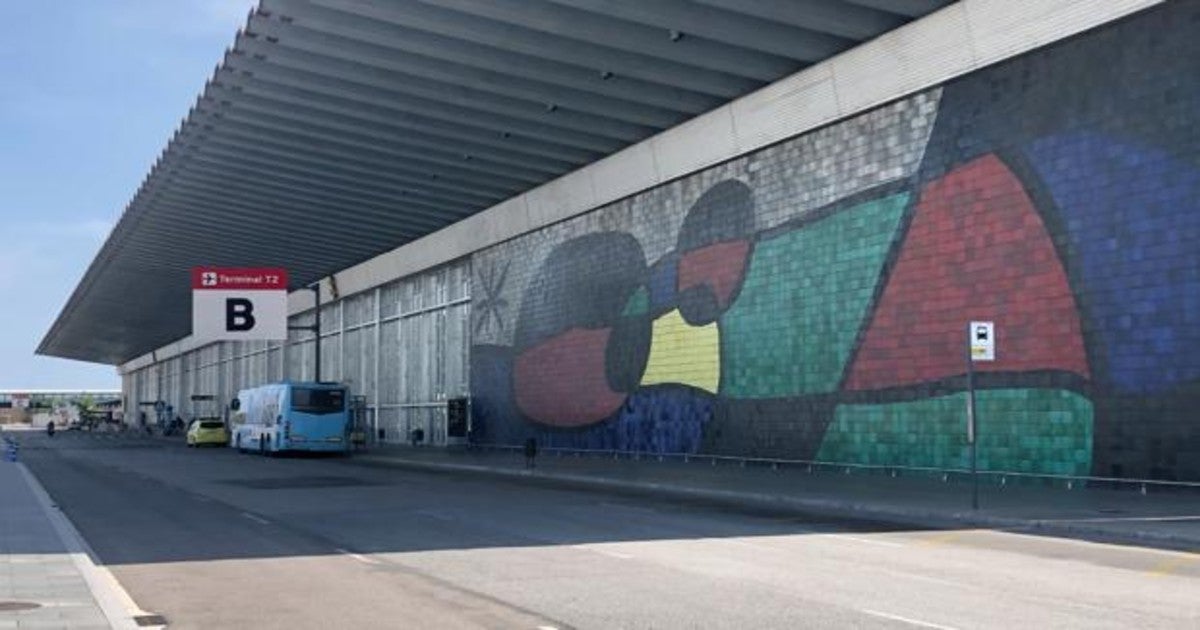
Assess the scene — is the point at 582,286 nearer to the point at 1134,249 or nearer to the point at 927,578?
the point at 1134,249

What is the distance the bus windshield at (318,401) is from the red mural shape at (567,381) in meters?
9.74

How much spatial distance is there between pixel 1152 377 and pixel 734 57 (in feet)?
39.1

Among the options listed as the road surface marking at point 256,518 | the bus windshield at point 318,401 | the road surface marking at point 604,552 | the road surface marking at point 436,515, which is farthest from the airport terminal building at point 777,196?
the road surface marking at point 256,518

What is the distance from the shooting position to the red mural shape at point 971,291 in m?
22.6

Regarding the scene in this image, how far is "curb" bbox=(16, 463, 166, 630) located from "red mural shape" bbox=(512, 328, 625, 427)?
2010 centimetres

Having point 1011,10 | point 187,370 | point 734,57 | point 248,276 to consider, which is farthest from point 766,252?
point 187,370

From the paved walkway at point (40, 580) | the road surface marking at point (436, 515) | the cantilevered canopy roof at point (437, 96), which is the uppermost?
the cantilevered canopy roof at point (437, 96)

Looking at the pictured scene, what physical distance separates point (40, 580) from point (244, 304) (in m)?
35.6

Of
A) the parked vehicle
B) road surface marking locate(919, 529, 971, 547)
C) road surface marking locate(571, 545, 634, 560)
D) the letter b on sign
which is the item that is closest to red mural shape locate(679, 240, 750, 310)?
road surface marking locate(919, 529, 971, 547)

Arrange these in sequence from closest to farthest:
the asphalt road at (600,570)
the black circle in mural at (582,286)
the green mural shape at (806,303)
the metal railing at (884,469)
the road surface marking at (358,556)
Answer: the asphalt road at (600,570), the road surface marking at (358,556), the metal railing at (884,469), the green mural shape at (806,303), the black circle in mural at (582,286)

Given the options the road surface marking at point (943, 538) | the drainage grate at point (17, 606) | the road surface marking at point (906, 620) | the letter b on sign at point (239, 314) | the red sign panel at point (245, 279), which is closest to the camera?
the road surface marking at point (906, 620)

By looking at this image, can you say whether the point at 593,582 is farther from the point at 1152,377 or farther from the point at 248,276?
the point at 248,276

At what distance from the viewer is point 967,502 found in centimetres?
2050

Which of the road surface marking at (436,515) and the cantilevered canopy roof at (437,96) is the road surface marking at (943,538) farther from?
the cantilevered canopy roof at (437,96)
